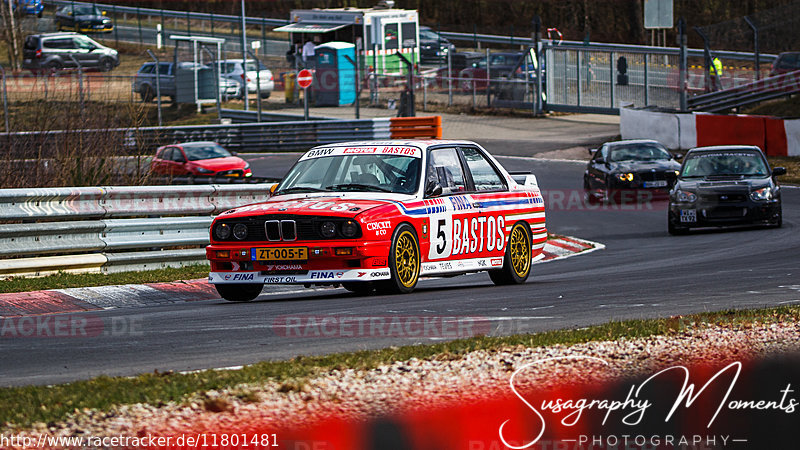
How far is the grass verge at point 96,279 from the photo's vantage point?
11805mm

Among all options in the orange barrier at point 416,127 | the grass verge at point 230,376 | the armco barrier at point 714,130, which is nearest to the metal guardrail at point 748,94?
the armco barrier at point 714,130

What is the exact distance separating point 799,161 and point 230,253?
22203mm

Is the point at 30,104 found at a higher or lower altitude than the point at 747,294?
higher

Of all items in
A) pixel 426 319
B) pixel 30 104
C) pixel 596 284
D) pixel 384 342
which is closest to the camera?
pixel 384 342

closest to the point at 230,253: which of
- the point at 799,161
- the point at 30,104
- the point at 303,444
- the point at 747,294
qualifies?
the point at 747,294

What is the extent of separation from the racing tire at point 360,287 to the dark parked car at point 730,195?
31.6ft

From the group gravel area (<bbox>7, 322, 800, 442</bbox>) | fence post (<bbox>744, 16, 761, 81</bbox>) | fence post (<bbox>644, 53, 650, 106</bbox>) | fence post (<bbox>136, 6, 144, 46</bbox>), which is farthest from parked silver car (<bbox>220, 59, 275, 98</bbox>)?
gravel area (<bbox>7, 322, 800, 442</bbox>)

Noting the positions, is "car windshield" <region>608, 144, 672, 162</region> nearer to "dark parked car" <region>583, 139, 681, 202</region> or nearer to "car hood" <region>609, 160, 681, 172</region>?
"dark parked car" <region>583, 139, 681, 202</region>

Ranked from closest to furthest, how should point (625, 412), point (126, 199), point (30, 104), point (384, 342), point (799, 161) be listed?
point (625, 412) → point (384, 342) → point (126, 199) → point (30, 104) → point (799, 161)

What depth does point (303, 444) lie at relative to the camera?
210 inches

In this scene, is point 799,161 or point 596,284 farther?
point 799,161

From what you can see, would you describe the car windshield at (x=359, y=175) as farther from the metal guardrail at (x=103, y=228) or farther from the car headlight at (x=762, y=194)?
the car headlight at (x=762, y=194)

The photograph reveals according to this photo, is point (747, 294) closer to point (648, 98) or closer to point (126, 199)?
point (126, 199)

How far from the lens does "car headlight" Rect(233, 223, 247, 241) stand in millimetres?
10875
